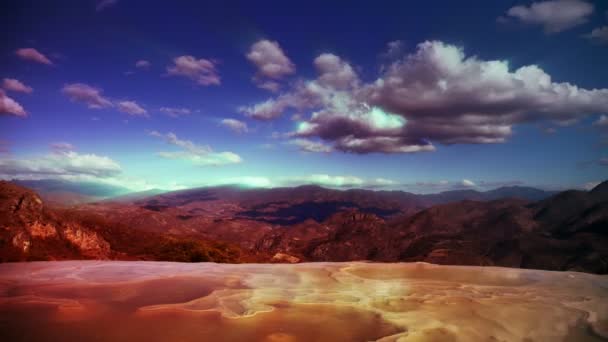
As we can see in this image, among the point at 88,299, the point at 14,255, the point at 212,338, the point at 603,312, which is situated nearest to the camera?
the point at 212,338

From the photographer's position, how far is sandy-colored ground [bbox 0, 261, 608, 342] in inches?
222

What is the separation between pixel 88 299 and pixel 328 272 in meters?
6.14

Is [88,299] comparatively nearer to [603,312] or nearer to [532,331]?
[532,331]

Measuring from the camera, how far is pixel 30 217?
26.7 metres

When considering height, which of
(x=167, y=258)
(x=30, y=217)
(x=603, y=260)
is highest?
(x=30, y=217)

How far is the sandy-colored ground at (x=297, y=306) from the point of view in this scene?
5.63m

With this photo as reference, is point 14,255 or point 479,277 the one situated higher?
point 479,277

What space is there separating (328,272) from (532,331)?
5822 millimetres

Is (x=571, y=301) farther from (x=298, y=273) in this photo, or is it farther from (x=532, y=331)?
(x=298, y=273)

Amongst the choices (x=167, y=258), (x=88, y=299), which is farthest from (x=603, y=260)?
(x=88, y=299)

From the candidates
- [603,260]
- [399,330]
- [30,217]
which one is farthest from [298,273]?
[603,260]

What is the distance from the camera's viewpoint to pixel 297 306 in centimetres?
705

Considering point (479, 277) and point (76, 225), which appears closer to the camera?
point (479, 277)

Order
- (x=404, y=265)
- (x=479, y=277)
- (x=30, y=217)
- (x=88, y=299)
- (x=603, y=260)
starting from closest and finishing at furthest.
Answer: (x=88, y=299)
(x=479, y=277)
(x=404, y=265)
(x=30, y=217)
(x=603, y=260)
